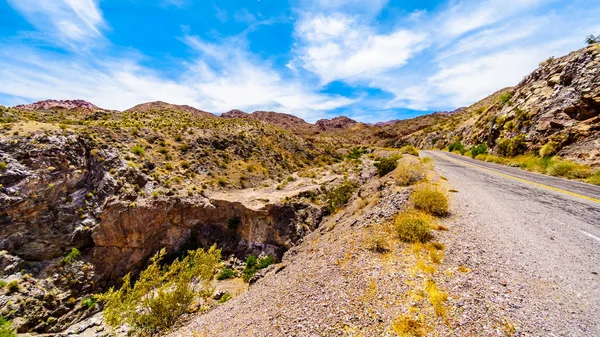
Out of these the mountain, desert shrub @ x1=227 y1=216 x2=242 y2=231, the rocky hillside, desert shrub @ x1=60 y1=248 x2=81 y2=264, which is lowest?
desert shrub @ x1=60 y1=248 x2=81 y2=264

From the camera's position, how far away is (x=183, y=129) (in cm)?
3164

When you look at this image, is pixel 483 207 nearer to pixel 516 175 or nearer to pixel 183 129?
pixel 516 175

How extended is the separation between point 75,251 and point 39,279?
224 cm

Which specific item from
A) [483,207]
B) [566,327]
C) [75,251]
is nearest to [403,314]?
[566,327]

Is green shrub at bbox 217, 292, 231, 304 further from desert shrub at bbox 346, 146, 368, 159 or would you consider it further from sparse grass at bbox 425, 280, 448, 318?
desert shrub at bbox 346, 146, 368, 159

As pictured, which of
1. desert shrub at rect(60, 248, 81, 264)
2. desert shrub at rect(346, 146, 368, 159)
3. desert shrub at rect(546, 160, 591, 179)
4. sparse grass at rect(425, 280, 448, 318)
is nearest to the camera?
sparse grass at rect(425, 280, 448, 318)

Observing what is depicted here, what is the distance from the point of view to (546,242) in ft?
20.0

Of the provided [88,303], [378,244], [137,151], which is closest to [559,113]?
[378,244]

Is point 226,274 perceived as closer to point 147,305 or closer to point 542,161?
point 147,305

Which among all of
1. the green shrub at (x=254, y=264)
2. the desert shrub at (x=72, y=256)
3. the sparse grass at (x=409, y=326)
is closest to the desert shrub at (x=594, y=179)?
the sparse grass at (x=409, y=326)

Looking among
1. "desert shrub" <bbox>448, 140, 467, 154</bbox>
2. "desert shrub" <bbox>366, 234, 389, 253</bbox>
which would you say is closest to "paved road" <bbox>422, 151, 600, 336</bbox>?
"desert shrub" <bbox>366, 234, 389, 253</bbox>

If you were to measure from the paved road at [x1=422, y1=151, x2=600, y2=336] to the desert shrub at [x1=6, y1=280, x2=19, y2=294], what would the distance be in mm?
24162

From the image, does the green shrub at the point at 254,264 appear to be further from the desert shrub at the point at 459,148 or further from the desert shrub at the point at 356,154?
the desert shrub at the point at 459,148

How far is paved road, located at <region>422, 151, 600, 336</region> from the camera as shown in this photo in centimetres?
395
